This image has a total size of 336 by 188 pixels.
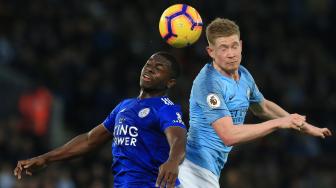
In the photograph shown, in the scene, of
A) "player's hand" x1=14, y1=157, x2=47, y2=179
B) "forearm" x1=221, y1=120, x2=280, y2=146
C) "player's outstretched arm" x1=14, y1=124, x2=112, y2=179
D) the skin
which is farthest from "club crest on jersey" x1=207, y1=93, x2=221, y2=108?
"player's hand" x1=14, y1=157, x2=47, y2=179

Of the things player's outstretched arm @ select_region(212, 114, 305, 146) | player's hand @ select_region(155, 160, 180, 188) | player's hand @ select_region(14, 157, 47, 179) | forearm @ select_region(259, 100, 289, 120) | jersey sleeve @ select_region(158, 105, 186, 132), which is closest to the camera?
player's hand @ select_region(155, 160, 180, 188)

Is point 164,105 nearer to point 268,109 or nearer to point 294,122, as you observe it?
point 294,122

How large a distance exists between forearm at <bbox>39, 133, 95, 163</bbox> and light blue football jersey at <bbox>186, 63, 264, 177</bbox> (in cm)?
89

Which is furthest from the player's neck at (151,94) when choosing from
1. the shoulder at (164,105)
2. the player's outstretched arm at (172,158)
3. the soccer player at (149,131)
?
the player's outstretched arm at (172,158)

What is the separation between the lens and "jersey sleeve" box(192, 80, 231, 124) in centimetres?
659

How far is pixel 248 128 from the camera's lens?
6.34 m

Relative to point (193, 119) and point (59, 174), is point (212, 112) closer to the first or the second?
point (193, 119)

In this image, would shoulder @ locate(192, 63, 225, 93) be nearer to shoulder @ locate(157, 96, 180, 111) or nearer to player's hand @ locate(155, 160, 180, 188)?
shoulder @ locate(157, 96, 180, 111)

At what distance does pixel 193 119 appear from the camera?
7008mm

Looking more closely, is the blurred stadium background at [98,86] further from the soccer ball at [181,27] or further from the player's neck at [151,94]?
the player's neck at [151,94]

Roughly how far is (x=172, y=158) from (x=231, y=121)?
752 millimetres

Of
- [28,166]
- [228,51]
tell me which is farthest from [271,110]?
[28,166]

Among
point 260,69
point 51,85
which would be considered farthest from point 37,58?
point 260,69

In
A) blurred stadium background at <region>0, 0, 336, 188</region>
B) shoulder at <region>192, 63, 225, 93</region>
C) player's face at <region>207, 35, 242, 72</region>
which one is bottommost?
Answer: blurred stadium background at <region>0, 0, 336, 188</region>
